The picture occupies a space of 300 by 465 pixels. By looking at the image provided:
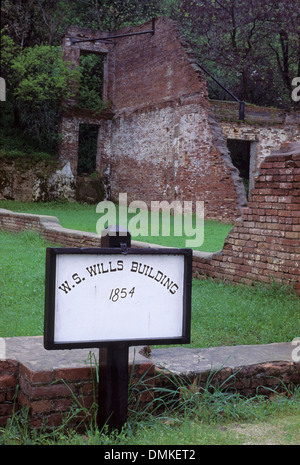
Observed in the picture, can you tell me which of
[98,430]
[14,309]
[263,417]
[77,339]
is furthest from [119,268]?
[14,309]

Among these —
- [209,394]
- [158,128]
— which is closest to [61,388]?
[209,394]

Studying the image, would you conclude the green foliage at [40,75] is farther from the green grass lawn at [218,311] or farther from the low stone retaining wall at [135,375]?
the low stone retaining wall at [135,375]

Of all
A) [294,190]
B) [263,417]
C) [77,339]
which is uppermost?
[294,190]

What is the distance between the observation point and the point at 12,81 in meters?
21.1

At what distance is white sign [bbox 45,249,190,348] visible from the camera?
2.33 meters

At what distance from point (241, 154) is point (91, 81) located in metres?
7.47

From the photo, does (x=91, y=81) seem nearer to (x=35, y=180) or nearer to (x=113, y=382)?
(x=35, y=180)

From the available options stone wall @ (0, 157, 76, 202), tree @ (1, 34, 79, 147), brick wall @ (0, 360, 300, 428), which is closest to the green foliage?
tree @ (1, 34, 79, 147)

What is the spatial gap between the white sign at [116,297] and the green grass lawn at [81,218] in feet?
23.8

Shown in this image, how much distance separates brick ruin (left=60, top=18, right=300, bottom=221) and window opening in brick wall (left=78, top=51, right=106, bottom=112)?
1.27 feet

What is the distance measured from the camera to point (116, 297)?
2400mm

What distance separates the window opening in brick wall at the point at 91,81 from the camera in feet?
75.9
